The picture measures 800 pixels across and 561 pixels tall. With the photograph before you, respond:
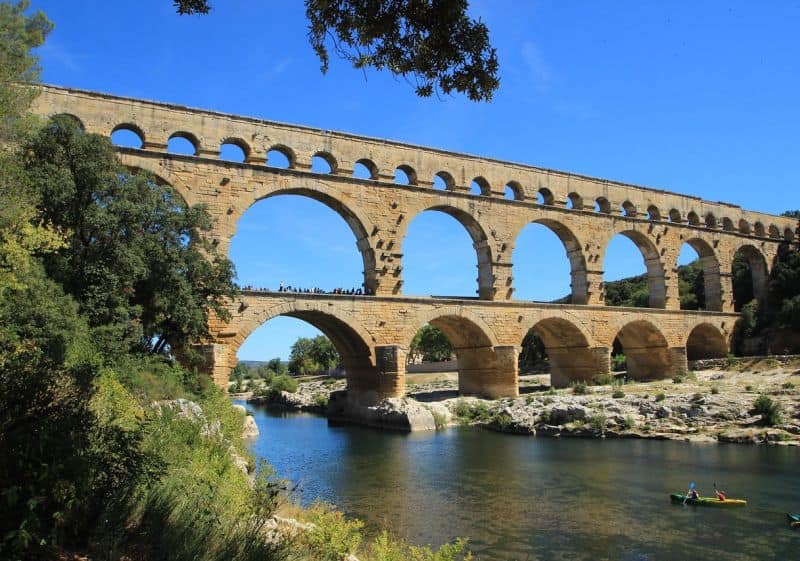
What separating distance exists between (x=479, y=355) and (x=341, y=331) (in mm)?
6180

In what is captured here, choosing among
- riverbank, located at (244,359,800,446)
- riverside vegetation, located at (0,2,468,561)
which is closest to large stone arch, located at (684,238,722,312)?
riverbank, located at (244,359,800,446)

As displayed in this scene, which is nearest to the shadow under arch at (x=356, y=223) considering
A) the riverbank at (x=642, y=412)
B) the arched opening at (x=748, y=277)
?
the riverbank at (x=642, y=412)

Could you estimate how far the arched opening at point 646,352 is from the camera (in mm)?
30359

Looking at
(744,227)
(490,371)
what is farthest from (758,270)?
(490,371)

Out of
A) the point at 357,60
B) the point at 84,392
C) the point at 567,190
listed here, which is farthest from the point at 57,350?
the point at 567,190

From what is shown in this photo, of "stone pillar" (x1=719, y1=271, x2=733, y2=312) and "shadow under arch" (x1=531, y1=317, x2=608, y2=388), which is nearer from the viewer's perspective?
"shadow under arch" (x1=531, y1=317, x2=608, y2=388)

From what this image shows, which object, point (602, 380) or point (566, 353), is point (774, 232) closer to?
point (566, 353)

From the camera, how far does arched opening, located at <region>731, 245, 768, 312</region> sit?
36.7m

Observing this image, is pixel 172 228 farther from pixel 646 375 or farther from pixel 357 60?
pixel 646 375

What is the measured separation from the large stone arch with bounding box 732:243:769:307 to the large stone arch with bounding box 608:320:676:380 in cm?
1016

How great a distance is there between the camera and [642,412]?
20.2m

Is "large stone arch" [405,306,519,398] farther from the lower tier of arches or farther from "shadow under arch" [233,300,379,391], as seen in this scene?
"shadow under arch" [233,300,379,391]

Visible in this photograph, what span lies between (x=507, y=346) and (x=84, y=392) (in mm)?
21168

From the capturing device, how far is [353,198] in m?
23.4
